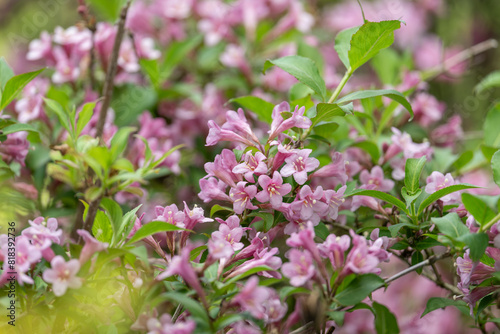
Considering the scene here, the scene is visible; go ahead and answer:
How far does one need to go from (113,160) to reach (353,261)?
558 millimetres

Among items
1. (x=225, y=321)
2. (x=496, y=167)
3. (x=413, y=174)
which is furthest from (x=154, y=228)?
(x=496, y=167)

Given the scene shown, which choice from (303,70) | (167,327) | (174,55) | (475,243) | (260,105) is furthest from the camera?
(174,55)

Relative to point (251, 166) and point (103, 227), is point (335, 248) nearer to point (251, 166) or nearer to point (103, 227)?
point (251, 166)

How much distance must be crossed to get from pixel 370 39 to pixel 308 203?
35 centimetres

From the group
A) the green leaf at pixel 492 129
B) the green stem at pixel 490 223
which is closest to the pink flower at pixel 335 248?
the green stem at pixel 490 223

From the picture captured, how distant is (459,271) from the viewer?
1043 mm

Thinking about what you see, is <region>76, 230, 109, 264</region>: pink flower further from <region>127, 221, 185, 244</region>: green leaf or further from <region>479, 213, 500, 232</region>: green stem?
<region>479, 213, 500, 232</region>: green stem

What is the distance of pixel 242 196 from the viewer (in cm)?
100

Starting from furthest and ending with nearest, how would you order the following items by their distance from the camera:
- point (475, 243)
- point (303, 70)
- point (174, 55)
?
1. point (174, 55)
2. point (303, 70)
3. point (475, 243)

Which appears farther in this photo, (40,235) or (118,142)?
(118,142)

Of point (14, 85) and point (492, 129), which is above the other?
point (14, 85)

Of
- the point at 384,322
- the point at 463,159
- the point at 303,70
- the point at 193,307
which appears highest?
the point at 303,70

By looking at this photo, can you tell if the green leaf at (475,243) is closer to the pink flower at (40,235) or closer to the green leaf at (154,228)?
the green leaf at (154,228)

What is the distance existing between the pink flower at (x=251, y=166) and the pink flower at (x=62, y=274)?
332mm
